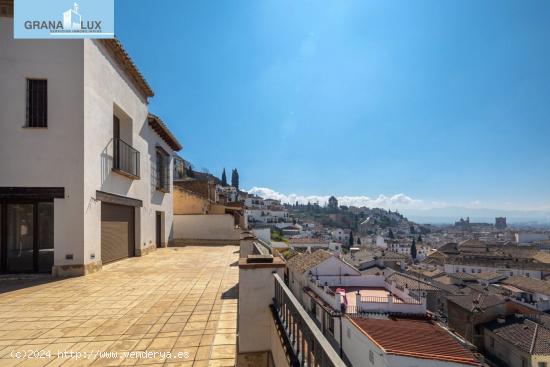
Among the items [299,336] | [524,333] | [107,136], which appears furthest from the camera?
[524,333]

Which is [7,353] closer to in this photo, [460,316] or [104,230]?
[104,230]

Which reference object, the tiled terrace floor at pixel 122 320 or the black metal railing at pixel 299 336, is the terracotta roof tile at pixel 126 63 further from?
the black metal railing at pixel 299 336

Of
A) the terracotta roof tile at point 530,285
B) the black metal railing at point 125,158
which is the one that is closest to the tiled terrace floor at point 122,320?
the black metal railing at point 125,158

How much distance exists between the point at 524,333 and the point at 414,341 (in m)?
17.5

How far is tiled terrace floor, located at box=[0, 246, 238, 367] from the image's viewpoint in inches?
119

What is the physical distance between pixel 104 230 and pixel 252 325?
21.8ft

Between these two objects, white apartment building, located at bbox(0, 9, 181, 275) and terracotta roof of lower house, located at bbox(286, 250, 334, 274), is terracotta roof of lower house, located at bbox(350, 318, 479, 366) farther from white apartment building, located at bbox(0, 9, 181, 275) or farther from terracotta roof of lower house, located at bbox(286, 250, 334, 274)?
white apartment building, located at bbox(0, 9, 181, 275)

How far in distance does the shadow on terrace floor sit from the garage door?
161cm

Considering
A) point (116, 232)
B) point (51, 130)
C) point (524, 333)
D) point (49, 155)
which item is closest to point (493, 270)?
point (524, 333)

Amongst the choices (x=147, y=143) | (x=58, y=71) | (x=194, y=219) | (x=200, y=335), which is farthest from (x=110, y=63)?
(x=194, y=219)

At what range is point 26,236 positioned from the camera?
7.00 meters

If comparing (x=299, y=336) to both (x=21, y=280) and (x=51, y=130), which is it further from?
(x=51, y=130)

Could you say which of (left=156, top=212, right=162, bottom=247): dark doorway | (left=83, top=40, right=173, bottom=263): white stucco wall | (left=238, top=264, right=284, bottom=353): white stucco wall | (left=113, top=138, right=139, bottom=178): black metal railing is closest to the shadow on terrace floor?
(left=83, top=40, right=173, bottom=263): white stucco wall

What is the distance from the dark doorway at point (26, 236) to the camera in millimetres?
6934
